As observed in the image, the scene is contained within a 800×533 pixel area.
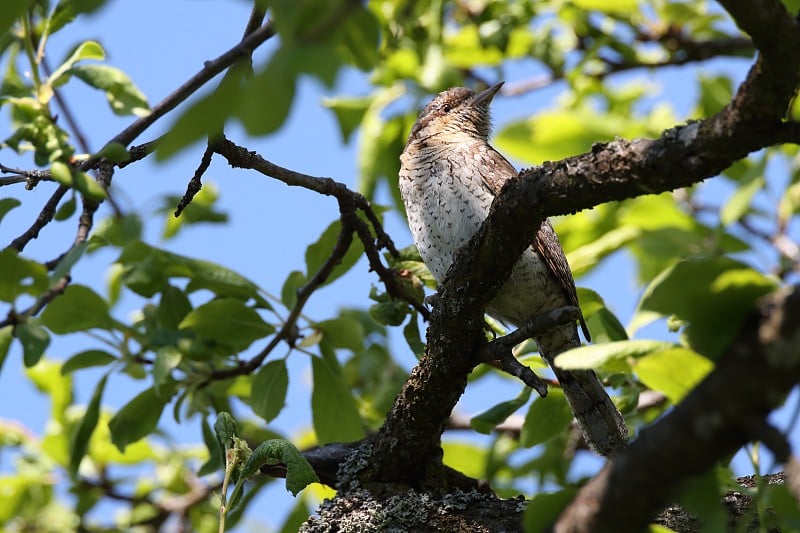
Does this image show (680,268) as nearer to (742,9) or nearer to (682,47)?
(742,9)

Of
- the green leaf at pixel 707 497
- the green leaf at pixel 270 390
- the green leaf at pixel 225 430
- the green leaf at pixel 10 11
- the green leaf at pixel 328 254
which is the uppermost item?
the green leaf at pixel 328 254

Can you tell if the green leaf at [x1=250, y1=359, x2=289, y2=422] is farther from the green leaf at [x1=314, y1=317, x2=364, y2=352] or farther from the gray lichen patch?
the gray lichen patch

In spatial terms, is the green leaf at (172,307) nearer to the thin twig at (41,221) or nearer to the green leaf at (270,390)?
the green leaf at (270,390)

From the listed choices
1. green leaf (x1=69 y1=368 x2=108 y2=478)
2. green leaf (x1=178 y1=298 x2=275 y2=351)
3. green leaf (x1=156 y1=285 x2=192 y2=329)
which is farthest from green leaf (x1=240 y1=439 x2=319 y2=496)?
green leaf (x1=156 y1=285 x2=192 y2=329)

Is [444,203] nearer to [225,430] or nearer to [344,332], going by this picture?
[344,332]

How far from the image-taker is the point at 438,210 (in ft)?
13.2

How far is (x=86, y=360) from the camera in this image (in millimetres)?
3902

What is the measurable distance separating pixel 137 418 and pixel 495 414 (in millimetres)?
1469

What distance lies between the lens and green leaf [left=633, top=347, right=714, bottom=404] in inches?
65.4

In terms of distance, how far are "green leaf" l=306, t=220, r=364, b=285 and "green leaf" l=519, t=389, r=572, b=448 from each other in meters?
1.01

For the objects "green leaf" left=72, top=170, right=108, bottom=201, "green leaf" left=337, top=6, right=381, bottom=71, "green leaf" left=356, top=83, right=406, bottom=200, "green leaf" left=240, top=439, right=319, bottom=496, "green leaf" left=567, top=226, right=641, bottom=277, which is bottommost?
"green leaf" left=337, top=6, right=381, bottom=71

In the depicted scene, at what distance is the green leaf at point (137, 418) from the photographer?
3811 mm

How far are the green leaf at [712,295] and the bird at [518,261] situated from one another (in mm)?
1927

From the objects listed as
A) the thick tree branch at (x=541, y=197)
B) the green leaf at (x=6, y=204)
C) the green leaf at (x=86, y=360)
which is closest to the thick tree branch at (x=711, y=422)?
the thick tree branch at (x=541, y=197)
